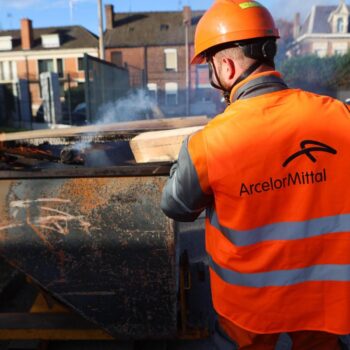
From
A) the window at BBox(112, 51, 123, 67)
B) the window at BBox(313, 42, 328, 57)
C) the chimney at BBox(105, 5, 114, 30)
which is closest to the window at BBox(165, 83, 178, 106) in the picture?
the window at BBox(112, 51, 123, 67)

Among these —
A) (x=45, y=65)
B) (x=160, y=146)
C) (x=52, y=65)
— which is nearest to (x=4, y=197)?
(x=160, y=146)

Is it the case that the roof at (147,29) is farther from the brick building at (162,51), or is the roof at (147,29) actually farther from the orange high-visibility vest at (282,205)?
the orange high-visibility vest at (282,205)

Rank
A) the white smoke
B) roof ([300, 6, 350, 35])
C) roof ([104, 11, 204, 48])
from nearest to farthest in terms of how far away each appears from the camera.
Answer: the white smoke → roof ([300, 6, 350, 35]) → roof ([104, 11, 204, 48])

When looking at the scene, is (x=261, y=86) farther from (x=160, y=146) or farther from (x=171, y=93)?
(x=171, y=93)

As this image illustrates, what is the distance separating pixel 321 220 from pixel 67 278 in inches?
50.8

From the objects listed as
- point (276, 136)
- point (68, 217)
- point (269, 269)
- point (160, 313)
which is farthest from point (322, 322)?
point (68, 217)

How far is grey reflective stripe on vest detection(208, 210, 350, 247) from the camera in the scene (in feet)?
4.55

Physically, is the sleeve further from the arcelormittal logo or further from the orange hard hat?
the orange hard hat

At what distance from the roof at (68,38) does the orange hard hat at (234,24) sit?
37.4 metres

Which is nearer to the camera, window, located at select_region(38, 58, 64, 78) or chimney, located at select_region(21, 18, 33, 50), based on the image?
chimney, located at select_region(21, 18, 33, 50)

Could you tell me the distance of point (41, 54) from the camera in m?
37.3

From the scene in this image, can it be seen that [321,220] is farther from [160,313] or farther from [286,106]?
[160,313]

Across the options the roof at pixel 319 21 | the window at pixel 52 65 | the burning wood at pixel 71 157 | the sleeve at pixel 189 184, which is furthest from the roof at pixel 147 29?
the sleeve at pixel 189 184

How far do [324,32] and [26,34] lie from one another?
85.6 ft
